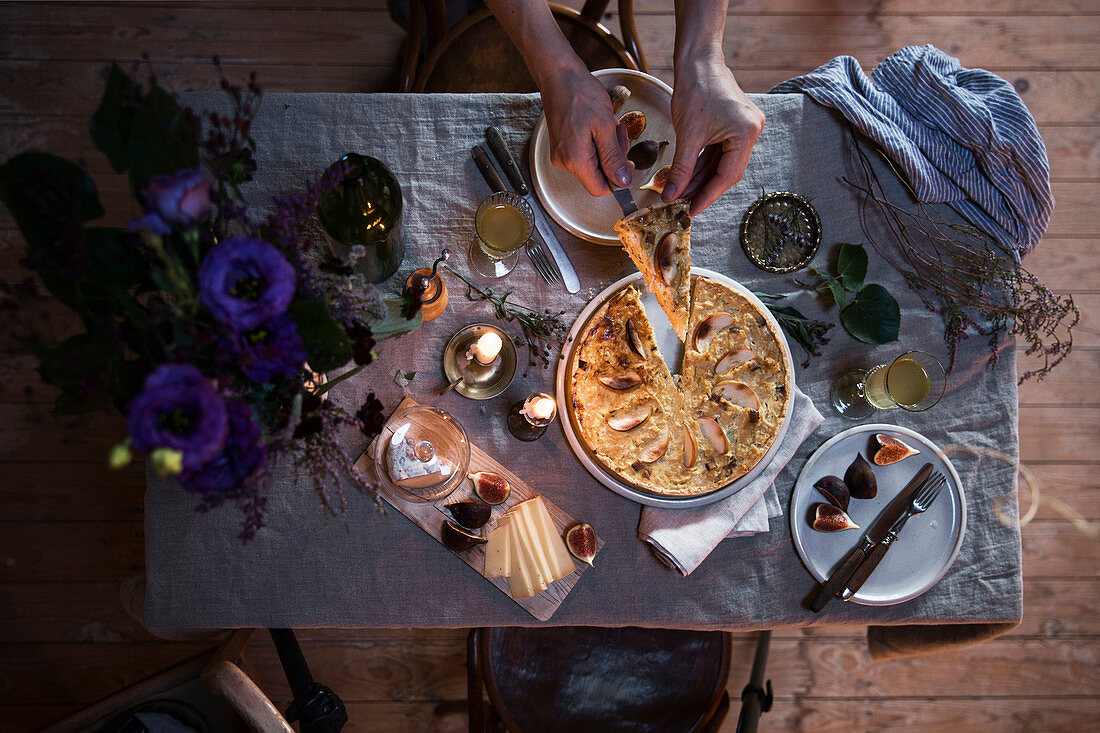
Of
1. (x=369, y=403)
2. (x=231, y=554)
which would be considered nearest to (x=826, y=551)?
(x=369, y=403)

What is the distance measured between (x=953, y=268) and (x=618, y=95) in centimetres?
78

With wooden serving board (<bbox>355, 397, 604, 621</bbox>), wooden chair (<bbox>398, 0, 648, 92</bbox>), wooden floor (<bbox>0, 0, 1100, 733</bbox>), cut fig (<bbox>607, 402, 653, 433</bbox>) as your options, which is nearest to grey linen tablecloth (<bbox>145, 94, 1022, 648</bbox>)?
wooden serving board (<bbox>355, 397, 604, 621</bbox>)

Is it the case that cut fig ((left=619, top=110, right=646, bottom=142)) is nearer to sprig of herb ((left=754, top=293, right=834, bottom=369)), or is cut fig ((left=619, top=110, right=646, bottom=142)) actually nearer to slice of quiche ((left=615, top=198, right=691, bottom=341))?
slice of quiche ((left=615, top=198, right=691, bottom=341))

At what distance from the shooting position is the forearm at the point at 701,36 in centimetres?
125

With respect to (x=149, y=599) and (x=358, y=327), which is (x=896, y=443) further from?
(x=149, y=599)

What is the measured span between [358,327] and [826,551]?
1013 mm

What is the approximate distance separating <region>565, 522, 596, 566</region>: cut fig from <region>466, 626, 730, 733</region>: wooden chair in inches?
19.7

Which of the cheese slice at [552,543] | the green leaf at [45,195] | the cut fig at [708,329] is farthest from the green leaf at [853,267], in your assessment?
the green leaf at [45,195]

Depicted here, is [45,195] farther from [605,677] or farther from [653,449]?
[605,677]

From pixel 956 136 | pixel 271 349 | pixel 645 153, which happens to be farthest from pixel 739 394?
pixel 271 349

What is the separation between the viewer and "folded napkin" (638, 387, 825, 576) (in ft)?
4.00

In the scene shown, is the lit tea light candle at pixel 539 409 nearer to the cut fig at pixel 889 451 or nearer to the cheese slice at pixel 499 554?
the cheese slice at pixel 499 554

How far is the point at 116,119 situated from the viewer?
715mm

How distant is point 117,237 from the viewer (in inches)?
29.3
